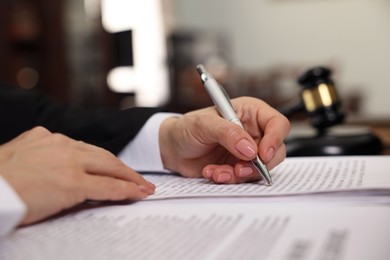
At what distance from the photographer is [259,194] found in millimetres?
551

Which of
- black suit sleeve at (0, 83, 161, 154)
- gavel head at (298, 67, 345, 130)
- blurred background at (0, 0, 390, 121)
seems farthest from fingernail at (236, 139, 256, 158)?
blurred background at (0, 0, 390, 121)

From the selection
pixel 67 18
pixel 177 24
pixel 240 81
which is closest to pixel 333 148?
pixel 240 81

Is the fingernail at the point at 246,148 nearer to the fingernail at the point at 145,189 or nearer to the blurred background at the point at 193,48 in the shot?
the fingernail at the point at 145,189

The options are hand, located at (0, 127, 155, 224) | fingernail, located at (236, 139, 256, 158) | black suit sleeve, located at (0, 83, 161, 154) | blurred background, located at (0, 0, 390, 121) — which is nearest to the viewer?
hand, located at (0, 127, 155, 224)

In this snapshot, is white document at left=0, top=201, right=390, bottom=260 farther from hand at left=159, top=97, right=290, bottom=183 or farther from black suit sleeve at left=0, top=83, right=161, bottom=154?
black suit sleeve at left=0, top=83, right=161, bottom=154

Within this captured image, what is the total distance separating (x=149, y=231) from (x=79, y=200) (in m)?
0.10

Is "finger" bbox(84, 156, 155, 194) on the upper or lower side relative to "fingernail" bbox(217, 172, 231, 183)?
upper

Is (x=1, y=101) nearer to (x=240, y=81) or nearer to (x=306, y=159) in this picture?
(x=306, y=159)

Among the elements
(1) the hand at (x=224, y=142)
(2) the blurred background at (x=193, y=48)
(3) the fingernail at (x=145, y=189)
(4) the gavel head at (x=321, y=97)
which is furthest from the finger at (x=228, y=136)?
(2) the blurred background at (x=193, y=48)

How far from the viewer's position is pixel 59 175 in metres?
0.53

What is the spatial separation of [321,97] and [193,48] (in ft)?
9.82

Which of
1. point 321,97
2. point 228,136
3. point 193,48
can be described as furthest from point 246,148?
point 193,48

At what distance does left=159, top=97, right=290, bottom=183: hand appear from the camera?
639 millimetres

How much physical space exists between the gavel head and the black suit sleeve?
27cm
